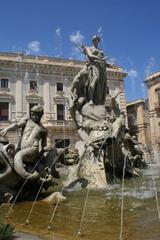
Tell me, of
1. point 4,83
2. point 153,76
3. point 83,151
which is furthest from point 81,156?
point 153,76

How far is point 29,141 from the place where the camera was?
256 inches

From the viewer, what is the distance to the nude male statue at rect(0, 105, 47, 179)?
240 inches

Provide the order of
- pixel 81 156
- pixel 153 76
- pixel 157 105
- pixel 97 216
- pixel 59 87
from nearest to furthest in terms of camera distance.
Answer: pixel 97 216, pixel 81 156, pixel 59 87, pixel 157 105, pixel 153 76

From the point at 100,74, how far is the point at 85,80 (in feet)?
1.61

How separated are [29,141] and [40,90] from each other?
109 ft

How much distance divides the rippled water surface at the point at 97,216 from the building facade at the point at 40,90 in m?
29.9

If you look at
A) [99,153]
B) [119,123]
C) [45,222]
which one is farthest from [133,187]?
[45,222]

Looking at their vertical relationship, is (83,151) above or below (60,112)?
below

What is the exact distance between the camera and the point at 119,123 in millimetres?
8977

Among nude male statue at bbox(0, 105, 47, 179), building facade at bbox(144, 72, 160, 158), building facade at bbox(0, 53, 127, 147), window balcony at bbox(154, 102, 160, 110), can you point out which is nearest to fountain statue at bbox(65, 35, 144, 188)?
nude male statue at bbox(0, 105, 47, 179)

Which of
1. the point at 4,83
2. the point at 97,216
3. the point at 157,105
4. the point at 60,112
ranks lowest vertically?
the point at 97,216

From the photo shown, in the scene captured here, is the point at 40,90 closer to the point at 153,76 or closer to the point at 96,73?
the point at 153,76

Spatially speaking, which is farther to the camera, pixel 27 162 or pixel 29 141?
pixel 29 141

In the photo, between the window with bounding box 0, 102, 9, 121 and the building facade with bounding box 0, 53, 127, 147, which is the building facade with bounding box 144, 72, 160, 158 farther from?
the window with bounding box 0, 102, 9, 121
